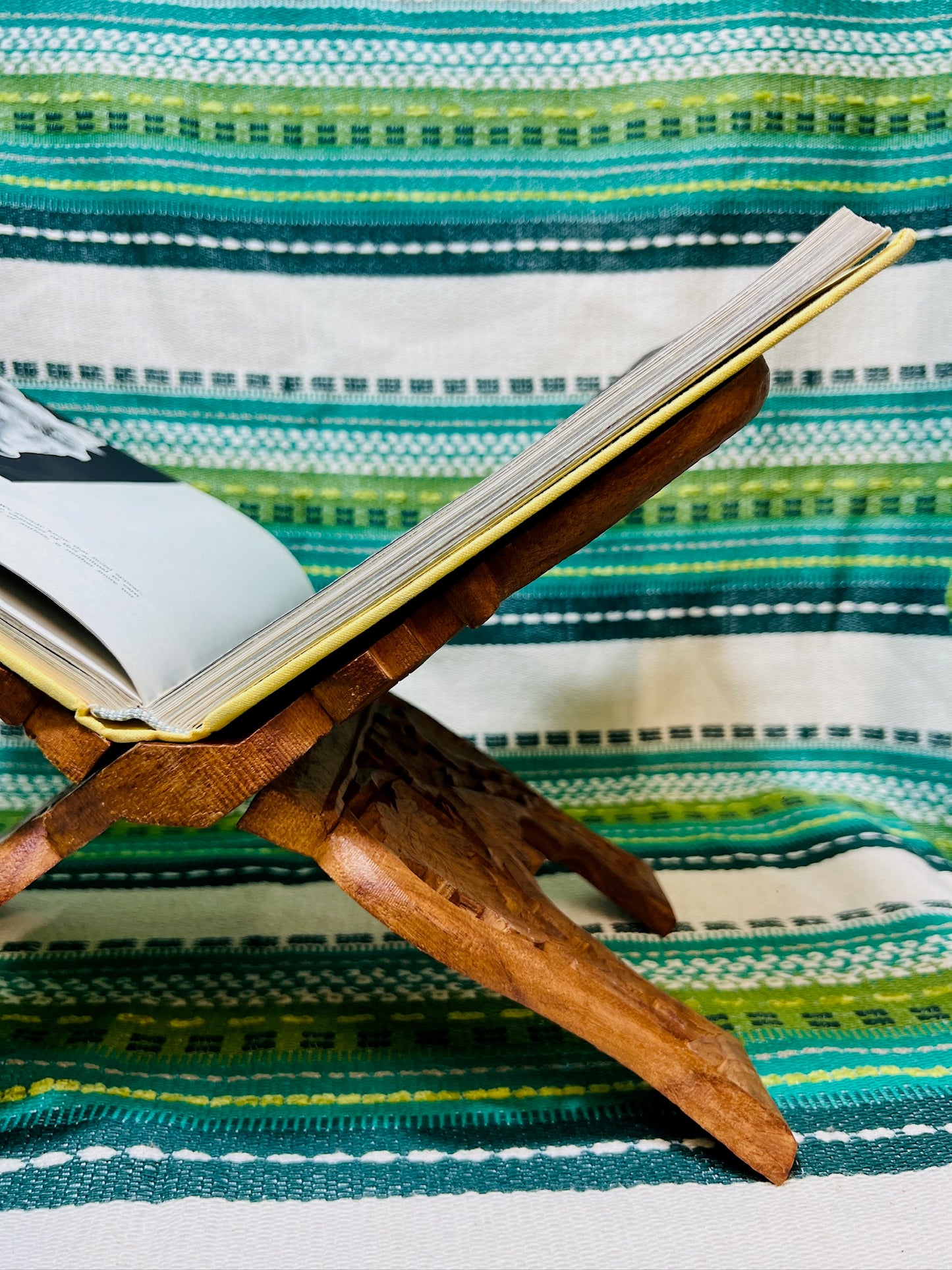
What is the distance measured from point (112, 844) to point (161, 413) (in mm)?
557

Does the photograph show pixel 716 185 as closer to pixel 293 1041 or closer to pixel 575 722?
pixel 575 722

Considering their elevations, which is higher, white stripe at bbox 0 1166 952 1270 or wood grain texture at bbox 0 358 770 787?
wood grain texture at bbox 0 358 770 787

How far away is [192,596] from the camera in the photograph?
35.5 inches

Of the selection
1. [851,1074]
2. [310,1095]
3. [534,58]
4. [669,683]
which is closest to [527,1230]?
[310,1095]

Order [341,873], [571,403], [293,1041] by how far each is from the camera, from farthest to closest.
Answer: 1. [571,403]
2. [293,1041]
3. [341,873]

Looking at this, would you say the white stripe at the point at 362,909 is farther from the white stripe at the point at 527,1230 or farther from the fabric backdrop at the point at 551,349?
the white stripe at the point at 527,1230

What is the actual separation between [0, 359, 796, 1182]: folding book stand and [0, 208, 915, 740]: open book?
0.10ft

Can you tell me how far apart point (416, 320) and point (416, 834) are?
0.87 m

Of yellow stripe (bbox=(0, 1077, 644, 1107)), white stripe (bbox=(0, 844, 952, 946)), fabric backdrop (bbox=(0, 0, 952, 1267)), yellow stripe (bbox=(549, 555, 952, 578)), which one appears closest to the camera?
yellow stripe (bbox=(0, 1077, 644, 1107))

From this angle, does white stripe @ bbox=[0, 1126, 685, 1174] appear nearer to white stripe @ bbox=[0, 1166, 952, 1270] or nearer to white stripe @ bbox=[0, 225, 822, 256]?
white stripe @ bbox=[0, 1166, 952, 1270]

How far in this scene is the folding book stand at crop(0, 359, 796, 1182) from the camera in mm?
738

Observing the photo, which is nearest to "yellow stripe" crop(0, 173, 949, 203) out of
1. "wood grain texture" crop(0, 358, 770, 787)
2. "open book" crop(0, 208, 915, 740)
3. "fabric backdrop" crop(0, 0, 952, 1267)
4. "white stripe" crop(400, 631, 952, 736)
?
"fabric backdrop" crop(0, 0, 952, 1267)

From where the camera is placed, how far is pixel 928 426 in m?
1.54

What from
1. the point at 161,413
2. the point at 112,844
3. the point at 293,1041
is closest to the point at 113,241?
the point at 161,413
